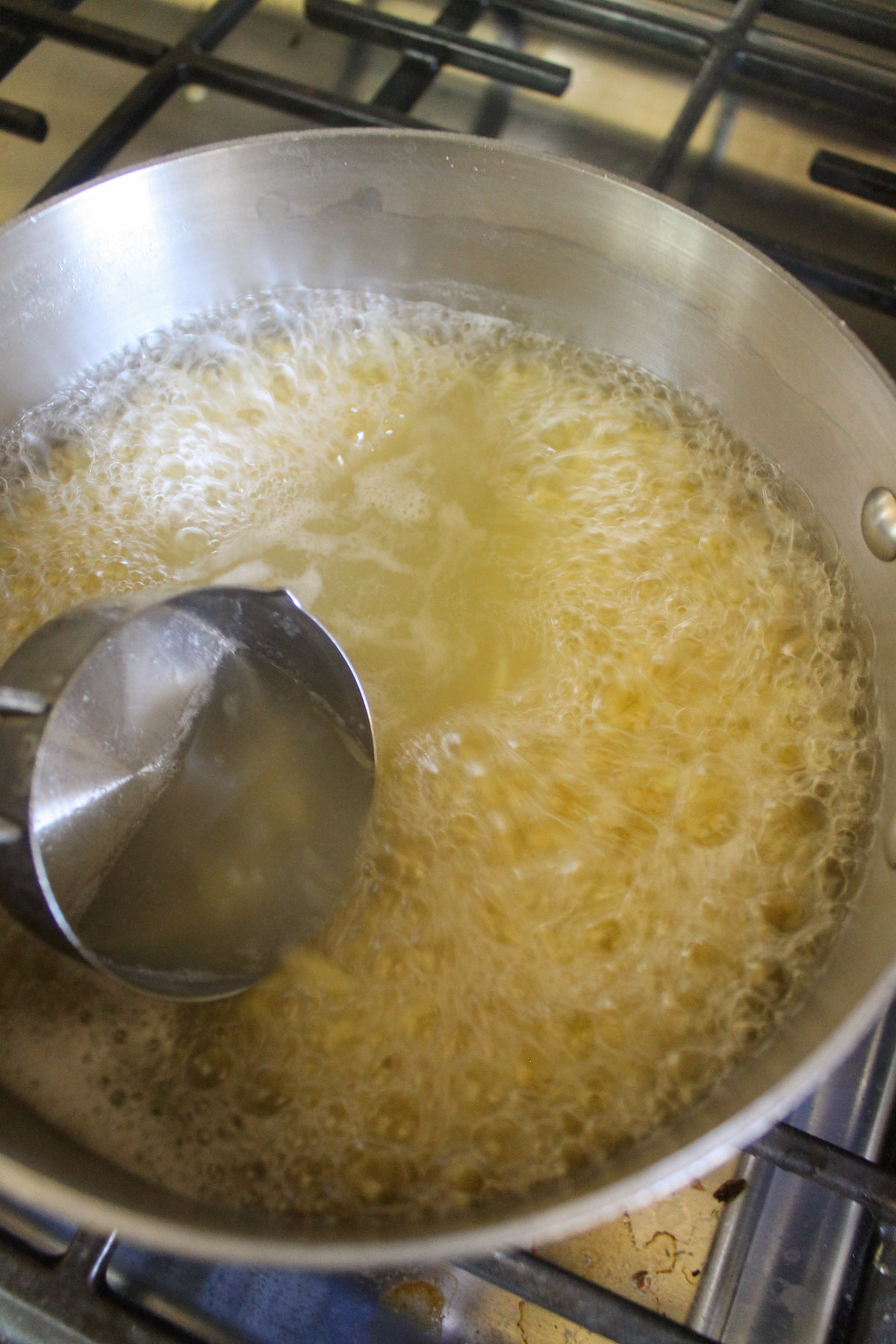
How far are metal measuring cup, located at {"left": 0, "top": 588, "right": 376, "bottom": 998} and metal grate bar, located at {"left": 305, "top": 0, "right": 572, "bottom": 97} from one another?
598 mm

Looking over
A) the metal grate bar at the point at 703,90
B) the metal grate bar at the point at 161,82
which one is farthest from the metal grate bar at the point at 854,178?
the metal grate bar at the point at 161,82

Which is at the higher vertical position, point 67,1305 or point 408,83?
point 408,83

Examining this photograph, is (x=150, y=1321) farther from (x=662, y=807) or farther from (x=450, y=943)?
(x=662, y=807)

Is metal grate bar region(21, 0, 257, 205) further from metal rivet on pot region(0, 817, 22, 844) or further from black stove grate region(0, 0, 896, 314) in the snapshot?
metal rivet on pot region(0, 817, 22, 844)

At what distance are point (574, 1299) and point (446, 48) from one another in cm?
98

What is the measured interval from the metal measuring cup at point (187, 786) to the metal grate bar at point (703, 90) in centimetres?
50

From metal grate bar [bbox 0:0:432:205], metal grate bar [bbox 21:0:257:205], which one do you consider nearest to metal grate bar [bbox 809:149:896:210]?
metal grate bar [bbox 0:0:432:205]

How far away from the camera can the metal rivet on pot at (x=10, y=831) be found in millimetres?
510

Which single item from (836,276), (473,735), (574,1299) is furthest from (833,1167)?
(836,276)

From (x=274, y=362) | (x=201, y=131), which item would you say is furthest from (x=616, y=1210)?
(x=201, y=131)

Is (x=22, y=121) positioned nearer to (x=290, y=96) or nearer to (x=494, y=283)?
(x=290, y=96)

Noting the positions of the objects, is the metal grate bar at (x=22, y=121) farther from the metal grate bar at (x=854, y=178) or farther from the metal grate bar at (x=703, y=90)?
the metal grate bar at (x=854, y=178)

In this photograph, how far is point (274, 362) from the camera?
873 millimetres

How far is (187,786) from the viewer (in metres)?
0.65
